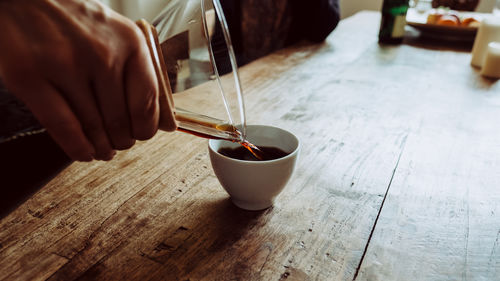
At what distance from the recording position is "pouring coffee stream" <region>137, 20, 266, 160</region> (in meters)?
0.48

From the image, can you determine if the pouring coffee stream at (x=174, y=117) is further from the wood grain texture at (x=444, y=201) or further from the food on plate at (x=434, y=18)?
the food on plate at (x=434, y=18)

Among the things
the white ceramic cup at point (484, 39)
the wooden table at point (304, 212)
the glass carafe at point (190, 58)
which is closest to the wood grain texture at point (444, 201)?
the wooden table at point (304, 212)

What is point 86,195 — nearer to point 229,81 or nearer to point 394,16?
point 229,81

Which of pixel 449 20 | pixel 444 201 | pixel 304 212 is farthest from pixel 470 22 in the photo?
pixel 304 212

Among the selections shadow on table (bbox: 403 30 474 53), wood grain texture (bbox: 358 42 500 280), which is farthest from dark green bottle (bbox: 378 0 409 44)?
wood grain texture (bbox: 358 42 500 280)

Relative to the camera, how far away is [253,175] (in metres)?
0.57

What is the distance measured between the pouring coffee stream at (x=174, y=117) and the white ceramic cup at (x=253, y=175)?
4 cm

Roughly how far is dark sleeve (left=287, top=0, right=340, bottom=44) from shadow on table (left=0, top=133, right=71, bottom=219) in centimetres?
112

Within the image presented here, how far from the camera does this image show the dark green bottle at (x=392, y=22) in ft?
5.51

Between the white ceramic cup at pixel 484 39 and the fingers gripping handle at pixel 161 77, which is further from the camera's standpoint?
the white ceramic cup at pixel 484 39

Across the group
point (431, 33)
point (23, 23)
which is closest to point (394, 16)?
point (431, 33)

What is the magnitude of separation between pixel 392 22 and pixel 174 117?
4.74 feet

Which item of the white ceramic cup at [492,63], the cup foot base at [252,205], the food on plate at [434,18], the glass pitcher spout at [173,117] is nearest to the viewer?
the glass pitcher spout at [173,117]

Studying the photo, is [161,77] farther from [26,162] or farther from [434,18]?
[434,18]
